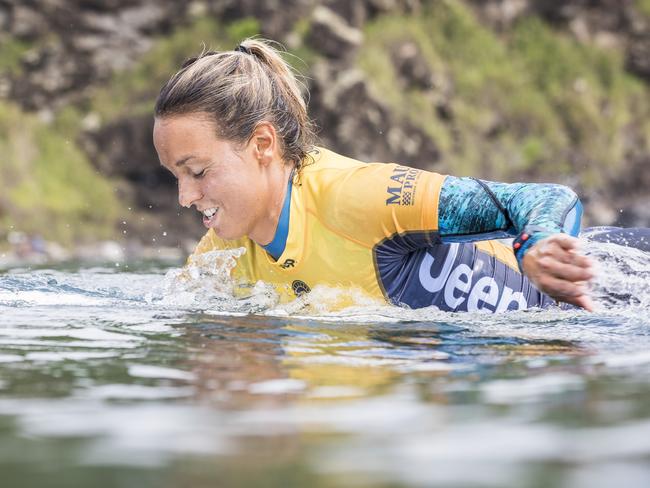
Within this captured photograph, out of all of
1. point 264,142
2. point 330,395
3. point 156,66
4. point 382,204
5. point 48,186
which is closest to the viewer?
point 330,395

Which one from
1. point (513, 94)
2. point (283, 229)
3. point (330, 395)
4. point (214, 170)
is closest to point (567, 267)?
point (330, 395)

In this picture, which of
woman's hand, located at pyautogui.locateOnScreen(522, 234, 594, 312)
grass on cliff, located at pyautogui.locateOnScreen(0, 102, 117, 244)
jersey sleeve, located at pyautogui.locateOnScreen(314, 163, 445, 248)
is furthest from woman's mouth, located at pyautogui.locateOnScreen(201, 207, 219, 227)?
grass on cliff, located at pyautogui.locateOnScreen(0, 102, 117, 244)

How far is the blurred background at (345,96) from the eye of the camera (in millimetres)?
13836

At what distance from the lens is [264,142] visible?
11.8 ft

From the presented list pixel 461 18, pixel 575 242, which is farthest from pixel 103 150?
pixel 575 242

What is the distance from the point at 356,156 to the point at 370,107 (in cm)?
88

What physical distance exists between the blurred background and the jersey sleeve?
8.60 meters

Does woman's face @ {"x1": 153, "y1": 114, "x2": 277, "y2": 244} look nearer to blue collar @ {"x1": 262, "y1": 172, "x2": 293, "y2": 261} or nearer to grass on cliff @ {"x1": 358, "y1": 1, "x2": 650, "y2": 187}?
blue collar @ {"x1": 262, "y1": 172, "x2": 293, "y2": 261}

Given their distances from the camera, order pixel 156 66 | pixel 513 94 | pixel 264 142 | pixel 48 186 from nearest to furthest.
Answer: pixel 264 142 → pixel 48 186 → pixel 156 66 → pixel 513 94

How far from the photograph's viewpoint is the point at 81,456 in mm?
1570

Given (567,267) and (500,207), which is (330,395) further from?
(500,207)

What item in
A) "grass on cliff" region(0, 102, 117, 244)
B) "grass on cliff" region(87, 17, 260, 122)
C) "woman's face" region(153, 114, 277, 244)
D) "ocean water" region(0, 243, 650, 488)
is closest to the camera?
"ocean water" region(0, 243, 650, 488)

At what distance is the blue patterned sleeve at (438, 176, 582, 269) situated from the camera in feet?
10.5

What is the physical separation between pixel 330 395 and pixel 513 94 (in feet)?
52.9
